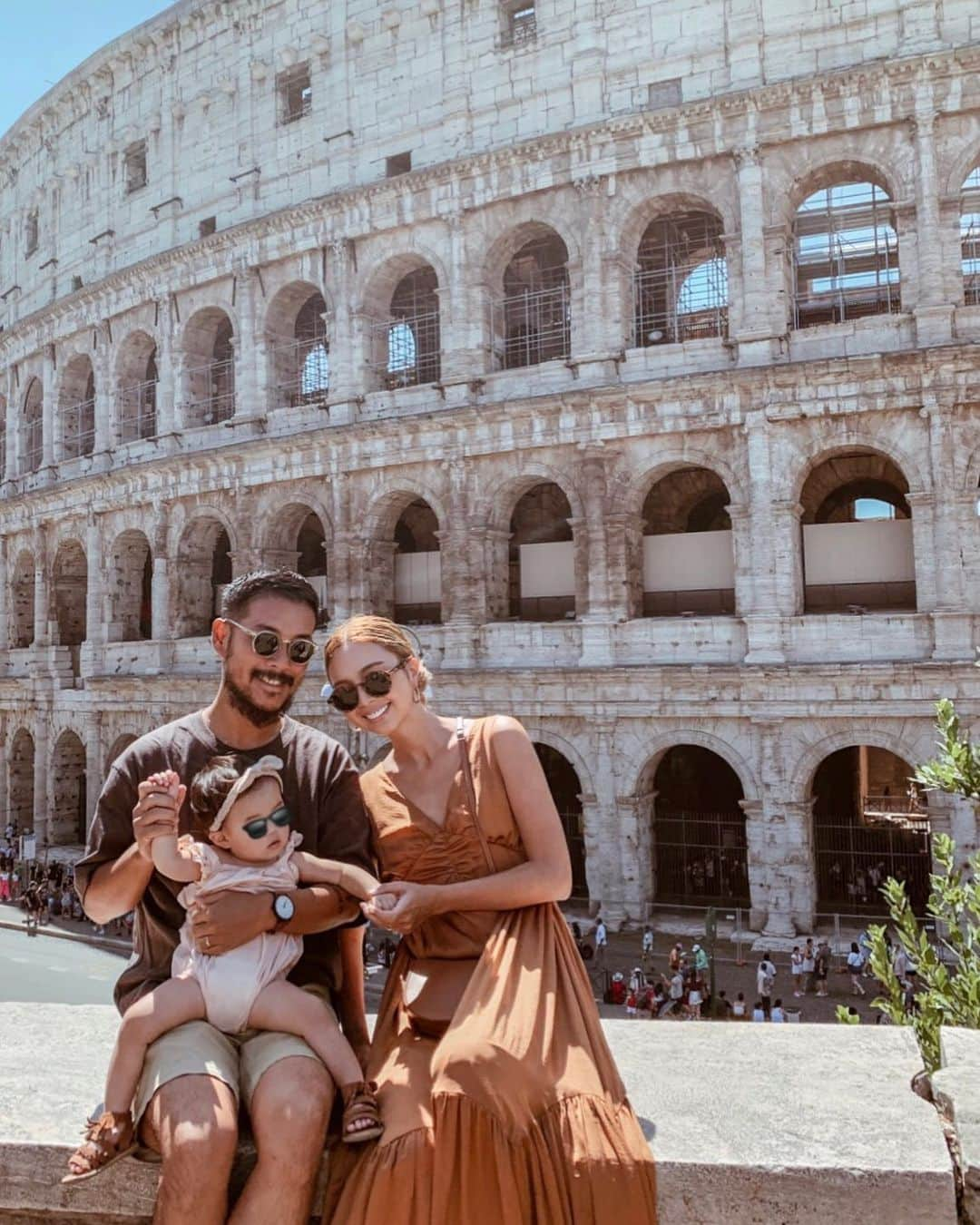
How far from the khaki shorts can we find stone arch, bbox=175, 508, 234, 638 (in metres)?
20.1

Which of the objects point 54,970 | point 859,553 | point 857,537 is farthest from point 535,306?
point 54,970

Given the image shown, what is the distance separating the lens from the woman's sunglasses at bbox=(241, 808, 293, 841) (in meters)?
2.64

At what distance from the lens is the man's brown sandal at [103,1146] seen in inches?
86.0

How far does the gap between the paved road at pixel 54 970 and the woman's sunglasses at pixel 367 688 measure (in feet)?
41.7

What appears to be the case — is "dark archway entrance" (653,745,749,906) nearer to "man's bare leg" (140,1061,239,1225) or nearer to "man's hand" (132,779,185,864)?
"man's hand" (132,779,185,864)

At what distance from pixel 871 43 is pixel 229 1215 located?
18805 mm

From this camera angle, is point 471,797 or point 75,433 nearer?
point 471,797

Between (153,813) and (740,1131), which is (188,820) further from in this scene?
(740,1131)

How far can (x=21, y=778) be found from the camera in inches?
1021

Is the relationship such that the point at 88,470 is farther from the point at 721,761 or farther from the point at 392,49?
the point at 721,761

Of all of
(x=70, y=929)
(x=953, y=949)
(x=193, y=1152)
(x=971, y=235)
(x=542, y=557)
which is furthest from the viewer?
(x=971, y=235)

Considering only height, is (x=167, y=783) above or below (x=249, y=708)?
below

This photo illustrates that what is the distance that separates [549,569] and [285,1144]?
17.2 m

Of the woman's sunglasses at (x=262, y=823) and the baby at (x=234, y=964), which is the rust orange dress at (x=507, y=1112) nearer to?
the baby at (x=234, y=964)
